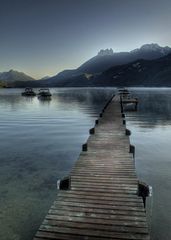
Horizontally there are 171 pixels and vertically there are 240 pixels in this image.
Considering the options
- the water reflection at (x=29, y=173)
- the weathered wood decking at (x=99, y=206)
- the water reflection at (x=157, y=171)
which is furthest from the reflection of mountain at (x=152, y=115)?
the weathered wood decking at (x=99, y=206)

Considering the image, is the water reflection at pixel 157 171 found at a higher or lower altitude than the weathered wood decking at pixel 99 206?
lower

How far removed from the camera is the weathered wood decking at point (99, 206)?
881 centimetres

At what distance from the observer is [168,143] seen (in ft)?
98.0

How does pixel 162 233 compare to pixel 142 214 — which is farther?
pixel 162 233

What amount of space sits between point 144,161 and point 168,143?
27.2 feet

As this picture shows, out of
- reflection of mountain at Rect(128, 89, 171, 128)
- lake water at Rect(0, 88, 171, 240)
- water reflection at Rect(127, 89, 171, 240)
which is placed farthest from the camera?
reflection of mountain at Rect(128, 89, 171, 128)

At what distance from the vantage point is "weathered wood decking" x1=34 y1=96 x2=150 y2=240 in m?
8.81

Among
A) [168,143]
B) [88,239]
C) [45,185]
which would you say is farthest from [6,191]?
[168,143]

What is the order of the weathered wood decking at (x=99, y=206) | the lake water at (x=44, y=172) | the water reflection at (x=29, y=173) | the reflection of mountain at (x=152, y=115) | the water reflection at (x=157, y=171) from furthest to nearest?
the reflection of mountain at (x=152, y=115) < the water reflection at (x=29, y=173) < the lake water at (x=44, y=172) < the water reflection at (x=157, y=171) < the weathered wood decking at (x=99, y=206)

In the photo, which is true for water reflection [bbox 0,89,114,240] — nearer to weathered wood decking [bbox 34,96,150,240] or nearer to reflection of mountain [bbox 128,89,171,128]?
weathered wood decking [bbox 34,96,150,240]

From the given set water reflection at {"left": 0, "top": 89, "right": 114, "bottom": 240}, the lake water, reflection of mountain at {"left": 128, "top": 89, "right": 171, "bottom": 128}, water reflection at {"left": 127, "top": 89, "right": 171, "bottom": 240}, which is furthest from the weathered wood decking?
reflection of mountain at {"left": 128, "top": 89, "right": 171, "bottom": 128}

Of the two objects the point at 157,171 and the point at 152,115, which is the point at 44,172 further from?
the point at 152,115

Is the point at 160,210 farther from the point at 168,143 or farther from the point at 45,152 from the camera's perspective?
the point at 168,143

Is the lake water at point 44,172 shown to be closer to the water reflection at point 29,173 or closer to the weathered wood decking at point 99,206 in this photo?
the water reflection at point 29,173
